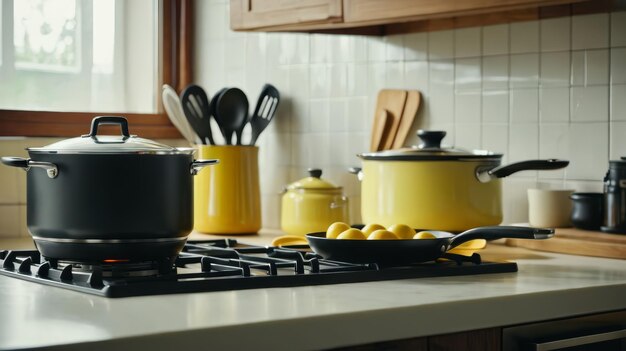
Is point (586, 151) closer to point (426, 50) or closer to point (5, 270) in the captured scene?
point (426, 50)

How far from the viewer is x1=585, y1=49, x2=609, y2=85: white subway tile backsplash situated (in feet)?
6.79

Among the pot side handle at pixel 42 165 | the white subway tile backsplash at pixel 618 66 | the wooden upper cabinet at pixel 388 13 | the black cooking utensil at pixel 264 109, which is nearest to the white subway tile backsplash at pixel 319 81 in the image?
the black cooking utensil at pixel 264 109

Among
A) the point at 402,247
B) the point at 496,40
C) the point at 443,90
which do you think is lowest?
the point at 402,247

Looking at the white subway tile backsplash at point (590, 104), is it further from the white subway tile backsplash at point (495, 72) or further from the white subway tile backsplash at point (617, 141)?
the white subway tile backsplash at point (495, 72)

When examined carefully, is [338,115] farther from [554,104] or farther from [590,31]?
[590,31]

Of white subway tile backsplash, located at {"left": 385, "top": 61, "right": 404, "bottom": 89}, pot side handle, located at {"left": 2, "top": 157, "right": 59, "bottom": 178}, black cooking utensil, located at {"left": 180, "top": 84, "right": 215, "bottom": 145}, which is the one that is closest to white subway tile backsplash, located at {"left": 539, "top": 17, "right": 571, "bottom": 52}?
white subway tile backsplash, located at {"left": 385, "top": 61, "right": 404, "bottom": 89}

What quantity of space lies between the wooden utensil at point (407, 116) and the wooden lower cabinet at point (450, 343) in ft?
3.47

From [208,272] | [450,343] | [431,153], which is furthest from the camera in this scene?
[431,153]

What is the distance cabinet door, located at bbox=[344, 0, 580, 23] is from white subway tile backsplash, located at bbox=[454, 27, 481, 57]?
296 millimetres

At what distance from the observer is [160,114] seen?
2902 mm

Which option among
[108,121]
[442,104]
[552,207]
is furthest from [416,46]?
[108,121]

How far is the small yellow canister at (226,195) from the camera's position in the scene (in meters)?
2.58

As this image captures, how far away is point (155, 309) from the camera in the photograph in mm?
1247

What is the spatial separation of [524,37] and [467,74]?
0.58 feet
